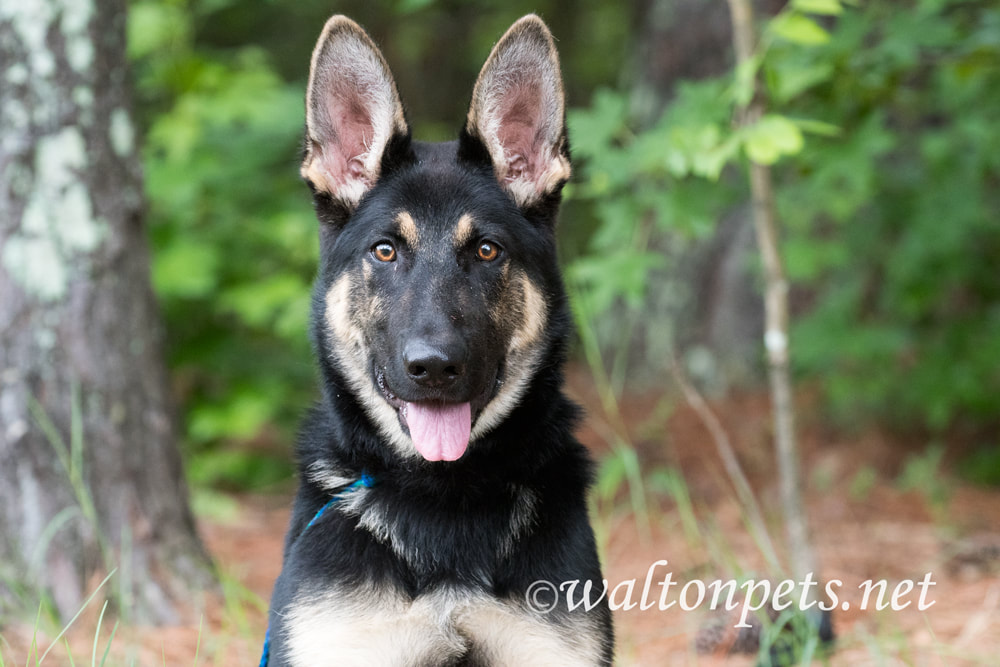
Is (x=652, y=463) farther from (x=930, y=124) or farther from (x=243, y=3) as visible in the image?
(x=243, y=3)

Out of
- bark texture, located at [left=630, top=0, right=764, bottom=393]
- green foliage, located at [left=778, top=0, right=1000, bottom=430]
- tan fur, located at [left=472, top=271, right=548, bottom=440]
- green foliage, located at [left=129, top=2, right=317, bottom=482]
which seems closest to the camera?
tan fur, located at [left=472, top=271, right=548, bottom=440]

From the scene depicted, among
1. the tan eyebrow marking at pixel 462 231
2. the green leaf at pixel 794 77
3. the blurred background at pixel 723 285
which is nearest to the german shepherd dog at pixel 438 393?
the tan eyebrow marking at pixel 462 231

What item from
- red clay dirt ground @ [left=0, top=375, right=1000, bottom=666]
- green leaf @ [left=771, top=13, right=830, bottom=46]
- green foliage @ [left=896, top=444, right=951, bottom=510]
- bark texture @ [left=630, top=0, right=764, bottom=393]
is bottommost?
green foliage @ [left=896, top=444, right=951, bottom=510]

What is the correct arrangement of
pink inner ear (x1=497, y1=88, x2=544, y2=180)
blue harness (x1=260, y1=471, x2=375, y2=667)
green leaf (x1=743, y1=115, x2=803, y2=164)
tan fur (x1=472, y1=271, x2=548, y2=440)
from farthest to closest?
1. green leaf (x1=743, y1=115, x2=803, y2=164)
2. pink inner ear (x1=497, y1=88, x2=544, y2=180)
3. tan fur (x1=472, y1=271, x2=548, y2=440)
4. blue harness (x1=260, y1=471, x2=375, y2=667)

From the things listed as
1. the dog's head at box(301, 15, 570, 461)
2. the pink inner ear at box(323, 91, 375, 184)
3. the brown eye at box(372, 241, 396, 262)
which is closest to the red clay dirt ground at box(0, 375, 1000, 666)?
the dog's head at box(301, 15, 570, 461)

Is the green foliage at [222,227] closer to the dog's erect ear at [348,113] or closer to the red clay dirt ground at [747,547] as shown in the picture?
the red clay dirt ground at [747,547]

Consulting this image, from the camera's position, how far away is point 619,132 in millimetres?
4750

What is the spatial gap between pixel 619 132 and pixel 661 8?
4.64 meters

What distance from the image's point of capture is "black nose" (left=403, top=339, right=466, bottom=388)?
9.22 ft

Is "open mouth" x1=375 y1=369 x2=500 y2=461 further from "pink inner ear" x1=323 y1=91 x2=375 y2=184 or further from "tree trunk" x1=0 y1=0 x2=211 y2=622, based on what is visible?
"tree trunk" x1=0 y1=0 x2=211 y2=622

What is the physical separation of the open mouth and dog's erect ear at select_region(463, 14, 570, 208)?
2.82 ft

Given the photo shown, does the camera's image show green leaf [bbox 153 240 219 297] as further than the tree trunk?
Yes

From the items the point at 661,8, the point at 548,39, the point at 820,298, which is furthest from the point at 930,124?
the point at 548,39

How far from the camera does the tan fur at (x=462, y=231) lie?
3176mm
